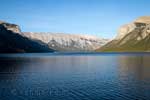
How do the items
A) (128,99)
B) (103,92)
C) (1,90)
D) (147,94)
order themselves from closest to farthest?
(128,99)
(147,94)
(103,92)
(1,90)

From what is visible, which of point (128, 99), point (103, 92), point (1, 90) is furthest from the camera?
point (1, 90)

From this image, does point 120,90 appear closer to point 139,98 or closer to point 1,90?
point 139,98

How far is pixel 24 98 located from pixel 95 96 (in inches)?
505

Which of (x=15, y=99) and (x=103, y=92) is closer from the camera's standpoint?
(x=15, y=99)

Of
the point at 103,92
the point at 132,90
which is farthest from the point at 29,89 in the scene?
the point at 132,90

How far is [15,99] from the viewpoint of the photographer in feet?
159

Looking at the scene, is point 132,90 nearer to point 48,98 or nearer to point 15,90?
point 48,98

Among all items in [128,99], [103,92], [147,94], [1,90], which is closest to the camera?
[128,99]

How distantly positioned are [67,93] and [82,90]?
4.41 metres

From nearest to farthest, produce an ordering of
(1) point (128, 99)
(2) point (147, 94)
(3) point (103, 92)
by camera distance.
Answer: (1) point (128, 99) → (2) point (147, 94) → (3) point (103, 92)

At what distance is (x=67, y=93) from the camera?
5372 centimetres

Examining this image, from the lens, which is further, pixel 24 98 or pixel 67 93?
pixel 67 93

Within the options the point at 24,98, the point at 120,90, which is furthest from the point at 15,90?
the point at 120,90

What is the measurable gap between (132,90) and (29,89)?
22.0m
